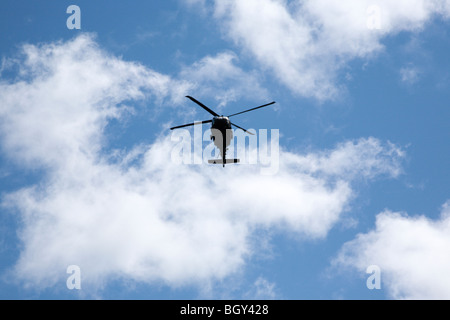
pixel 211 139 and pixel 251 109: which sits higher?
pixel 251 109

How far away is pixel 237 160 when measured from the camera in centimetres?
6122
